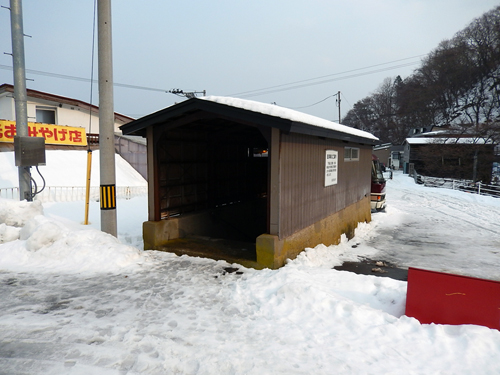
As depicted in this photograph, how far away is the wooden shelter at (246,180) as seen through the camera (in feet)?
22.6

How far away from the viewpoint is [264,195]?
14.6 m

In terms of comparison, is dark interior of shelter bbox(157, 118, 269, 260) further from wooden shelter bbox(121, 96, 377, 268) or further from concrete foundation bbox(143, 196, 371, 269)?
concrete foundation bbox(143, 196, 371, 269)

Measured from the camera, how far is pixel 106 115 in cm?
788

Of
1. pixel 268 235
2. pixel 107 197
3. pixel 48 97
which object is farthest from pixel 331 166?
pixel 48 97

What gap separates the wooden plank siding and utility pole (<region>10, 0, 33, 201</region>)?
25.4 feet

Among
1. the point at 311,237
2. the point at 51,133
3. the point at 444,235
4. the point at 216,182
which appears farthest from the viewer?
the point at 51,133

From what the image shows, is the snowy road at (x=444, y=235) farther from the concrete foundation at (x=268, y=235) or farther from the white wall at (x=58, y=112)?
the white wall at (x=58, y=112)

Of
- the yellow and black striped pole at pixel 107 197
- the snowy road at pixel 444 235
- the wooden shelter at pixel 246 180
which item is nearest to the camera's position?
the wooden shelter at pixel 246 180

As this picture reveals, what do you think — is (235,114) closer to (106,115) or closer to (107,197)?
(106,115)

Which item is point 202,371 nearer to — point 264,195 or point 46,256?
point 46,256

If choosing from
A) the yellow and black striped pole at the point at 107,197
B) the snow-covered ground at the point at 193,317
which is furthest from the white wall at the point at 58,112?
A: the yellow and black striped pole at the point at 107,197

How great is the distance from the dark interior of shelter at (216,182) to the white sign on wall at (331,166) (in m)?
2.84

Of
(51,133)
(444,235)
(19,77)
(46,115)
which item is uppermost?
(46,115)

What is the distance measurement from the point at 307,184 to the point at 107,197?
4887 mm
